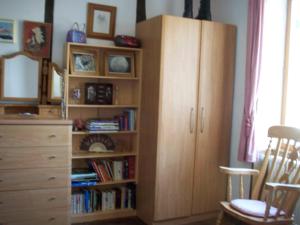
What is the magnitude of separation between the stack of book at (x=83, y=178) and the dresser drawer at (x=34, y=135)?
49 centimetres

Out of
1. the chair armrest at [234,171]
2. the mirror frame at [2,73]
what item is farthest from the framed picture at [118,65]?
the chair armrest at [234,171]

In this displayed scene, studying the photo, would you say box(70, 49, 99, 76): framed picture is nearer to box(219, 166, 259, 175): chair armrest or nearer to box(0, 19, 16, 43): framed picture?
box(0, 19, 16, 43): framed picture

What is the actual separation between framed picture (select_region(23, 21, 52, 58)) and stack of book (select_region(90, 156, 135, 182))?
3.74 ft

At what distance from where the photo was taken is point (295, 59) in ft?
10.7

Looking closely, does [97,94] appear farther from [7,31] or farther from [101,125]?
[7,31]

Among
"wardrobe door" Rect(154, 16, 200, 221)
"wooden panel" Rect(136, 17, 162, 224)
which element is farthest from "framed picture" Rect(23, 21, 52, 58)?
"wardrobe door" Rect(154, 16, 200, 221)

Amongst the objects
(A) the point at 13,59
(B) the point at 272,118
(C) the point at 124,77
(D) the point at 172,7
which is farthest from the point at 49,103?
(B) the point at 272,118

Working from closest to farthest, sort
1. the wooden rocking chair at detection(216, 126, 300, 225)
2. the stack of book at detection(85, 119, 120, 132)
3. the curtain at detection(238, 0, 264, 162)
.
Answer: the wooden rocking chair at detection(216, 126, 300, 225), the curtain at detection(238, 0, 264, 162), the stack of book at detection(85, 119, 120, 132)

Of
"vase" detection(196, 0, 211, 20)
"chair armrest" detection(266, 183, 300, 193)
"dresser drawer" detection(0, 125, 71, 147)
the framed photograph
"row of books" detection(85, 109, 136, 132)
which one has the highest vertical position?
"vase" detection(196, 0, 211, 20)

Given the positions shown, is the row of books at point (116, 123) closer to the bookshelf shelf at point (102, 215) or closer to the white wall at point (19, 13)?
the bookshelf shelf at point (102, 215)

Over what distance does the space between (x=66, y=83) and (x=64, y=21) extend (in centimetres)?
64

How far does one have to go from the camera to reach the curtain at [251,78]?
10.6 ft

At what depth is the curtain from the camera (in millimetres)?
3230

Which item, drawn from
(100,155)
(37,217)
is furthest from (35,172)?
(100,155)
